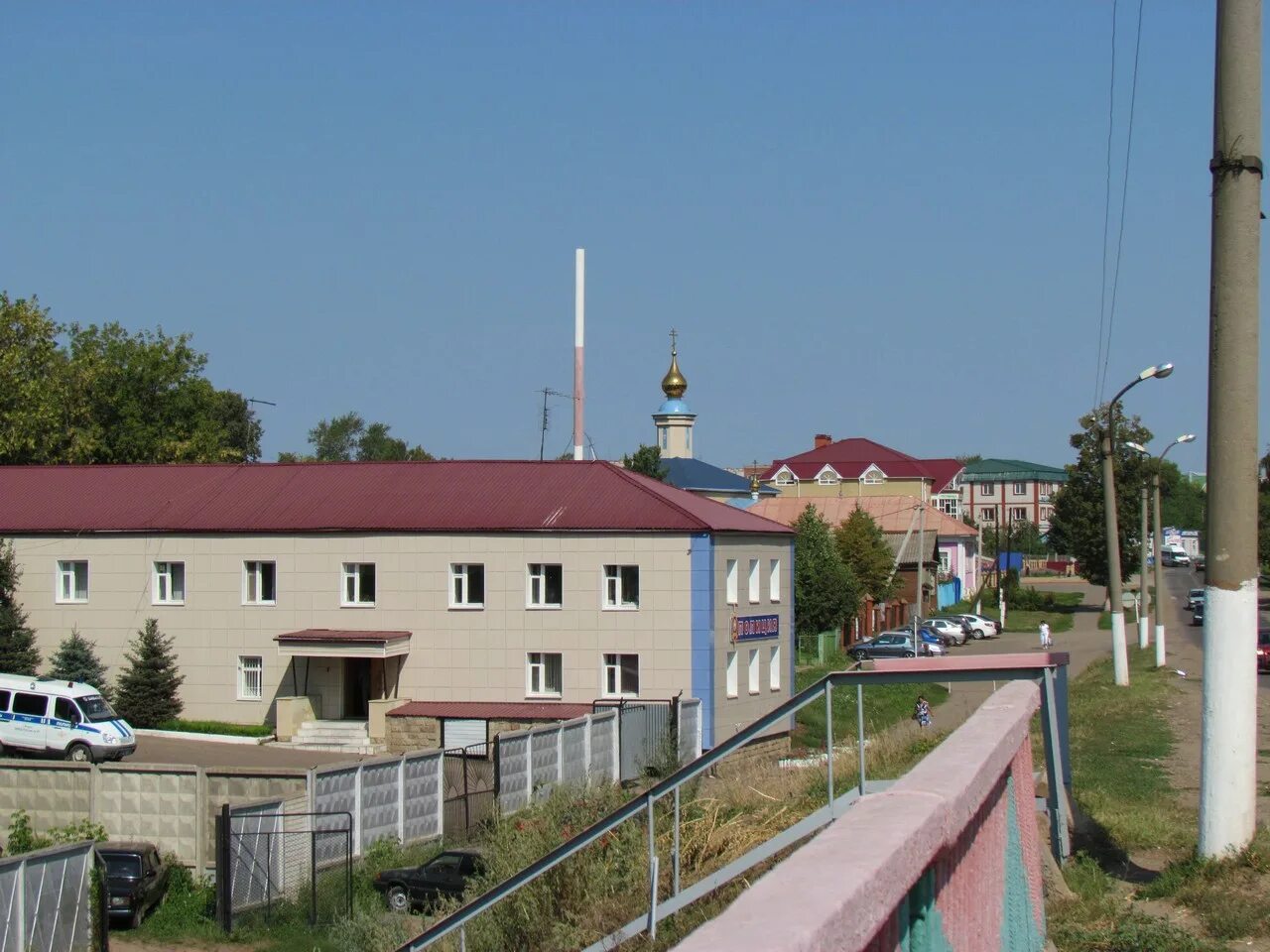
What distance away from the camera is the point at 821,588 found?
59625 mm

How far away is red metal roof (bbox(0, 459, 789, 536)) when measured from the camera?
38375mm

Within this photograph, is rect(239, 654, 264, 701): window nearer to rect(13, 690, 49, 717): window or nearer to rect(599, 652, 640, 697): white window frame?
rect(13, 690, 49, 717): window

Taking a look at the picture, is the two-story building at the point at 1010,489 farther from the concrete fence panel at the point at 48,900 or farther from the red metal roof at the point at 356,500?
the concrete fence panel at the point at 48,900

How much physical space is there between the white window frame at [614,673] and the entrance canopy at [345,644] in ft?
17.5

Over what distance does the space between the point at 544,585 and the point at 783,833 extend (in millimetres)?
30093

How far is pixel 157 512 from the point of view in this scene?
136 feet

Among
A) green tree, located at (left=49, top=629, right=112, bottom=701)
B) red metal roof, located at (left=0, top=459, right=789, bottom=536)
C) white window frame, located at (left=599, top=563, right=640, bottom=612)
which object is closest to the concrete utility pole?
red metal roof, located at (left=0, top=459, right=789, bottom=536)

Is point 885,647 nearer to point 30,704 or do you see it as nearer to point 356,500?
point 356,500

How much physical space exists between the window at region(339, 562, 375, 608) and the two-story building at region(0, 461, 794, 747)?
6cm

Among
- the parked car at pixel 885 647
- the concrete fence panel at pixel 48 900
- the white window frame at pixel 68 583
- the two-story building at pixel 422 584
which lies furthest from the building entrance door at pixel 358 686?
the concrete fence panel at pixel 48 900

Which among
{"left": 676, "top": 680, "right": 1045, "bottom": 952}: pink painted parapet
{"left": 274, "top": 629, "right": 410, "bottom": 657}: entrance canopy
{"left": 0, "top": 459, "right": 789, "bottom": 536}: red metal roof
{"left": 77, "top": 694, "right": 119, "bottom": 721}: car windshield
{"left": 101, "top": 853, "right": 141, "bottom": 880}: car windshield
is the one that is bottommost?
{"left": 101, "top": 853, "right": 141, "bottom": 880}: car windshield

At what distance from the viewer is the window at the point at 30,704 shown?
32.5 metres

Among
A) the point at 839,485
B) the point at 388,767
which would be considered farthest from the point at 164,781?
the point at 839,485

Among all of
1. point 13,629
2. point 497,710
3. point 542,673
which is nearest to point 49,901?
point 497,710
